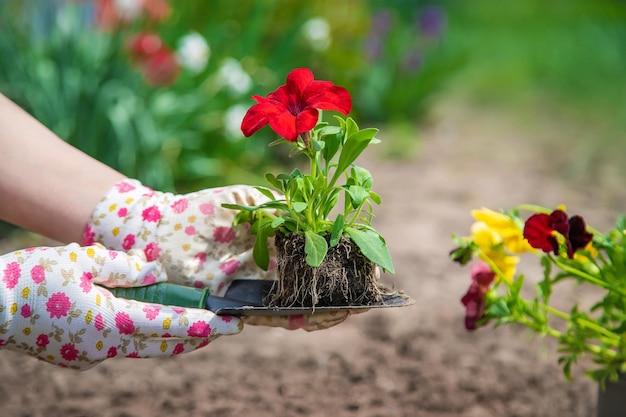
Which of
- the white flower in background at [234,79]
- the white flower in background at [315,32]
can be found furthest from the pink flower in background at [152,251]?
the white flower in background at [315,32]

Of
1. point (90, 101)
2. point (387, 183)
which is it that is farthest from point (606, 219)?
point (90, 101)

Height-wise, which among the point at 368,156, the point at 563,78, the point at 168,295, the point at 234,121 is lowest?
the point at 168,295

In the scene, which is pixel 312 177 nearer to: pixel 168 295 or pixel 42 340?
pixel 168 295

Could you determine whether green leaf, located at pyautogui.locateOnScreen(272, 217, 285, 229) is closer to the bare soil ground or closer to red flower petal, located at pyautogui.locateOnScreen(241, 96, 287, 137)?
red flower petal, located at pyautogui.locateOnScreen(241, 96, 287, 137)

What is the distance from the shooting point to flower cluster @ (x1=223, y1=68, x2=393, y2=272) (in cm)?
121

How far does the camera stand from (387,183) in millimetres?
3762

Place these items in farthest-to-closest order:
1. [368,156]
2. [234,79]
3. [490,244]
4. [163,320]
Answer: [368,156], [234,79], [490,244], [163,320]

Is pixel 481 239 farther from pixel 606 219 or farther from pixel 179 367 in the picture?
pixel 606 219

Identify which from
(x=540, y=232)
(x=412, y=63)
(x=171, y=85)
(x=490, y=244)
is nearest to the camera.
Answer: (x=540, y=232)

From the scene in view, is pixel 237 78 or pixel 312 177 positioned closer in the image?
pixel 312 177

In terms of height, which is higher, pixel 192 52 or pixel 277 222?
pixel 192 52

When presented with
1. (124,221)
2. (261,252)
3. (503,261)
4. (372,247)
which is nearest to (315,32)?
(503,261)

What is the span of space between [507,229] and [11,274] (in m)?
1.01

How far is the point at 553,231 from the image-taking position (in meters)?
1.41
